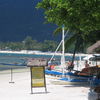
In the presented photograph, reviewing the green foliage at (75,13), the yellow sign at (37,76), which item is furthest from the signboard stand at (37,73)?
the green foliage at (75,13)

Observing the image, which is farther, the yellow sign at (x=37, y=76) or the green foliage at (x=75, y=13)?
the yellow sign at (x=37, y=76)

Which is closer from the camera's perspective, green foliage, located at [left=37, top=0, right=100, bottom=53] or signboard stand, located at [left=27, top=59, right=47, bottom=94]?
green foliage, located at [left=37, top=0, right=100, bottom=53]

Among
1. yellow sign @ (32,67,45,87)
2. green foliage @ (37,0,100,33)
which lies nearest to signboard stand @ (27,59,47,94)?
yellow sign @ (32,67,45,87)

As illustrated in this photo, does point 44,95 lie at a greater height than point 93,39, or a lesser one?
lesser

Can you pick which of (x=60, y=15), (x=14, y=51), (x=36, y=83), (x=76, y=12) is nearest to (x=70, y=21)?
(x=60, y=15)

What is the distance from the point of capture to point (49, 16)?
11055mm

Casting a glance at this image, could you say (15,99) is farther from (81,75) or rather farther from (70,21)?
(81,75)

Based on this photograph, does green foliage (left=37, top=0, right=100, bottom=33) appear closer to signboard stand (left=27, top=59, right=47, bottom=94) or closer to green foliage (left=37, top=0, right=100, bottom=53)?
green foliage (left=37, top=0, right=100, bottom=53)

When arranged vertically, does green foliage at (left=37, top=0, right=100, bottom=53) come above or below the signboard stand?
above

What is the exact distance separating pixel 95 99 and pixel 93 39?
11499 millimetres

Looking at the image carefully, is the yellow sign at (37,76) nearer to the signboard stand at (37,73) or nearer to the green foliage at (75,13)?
the signboard stand at (37,73)

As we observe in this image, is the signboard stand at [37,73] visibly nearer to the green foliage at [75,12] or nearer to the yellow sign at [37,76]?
the yellow sign at [37,76]

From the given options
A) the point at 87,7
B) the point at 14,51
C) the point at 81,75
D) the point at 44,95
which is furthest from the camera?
the point at 14,51

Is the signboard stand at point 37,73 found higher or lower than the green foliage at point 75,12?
lower
